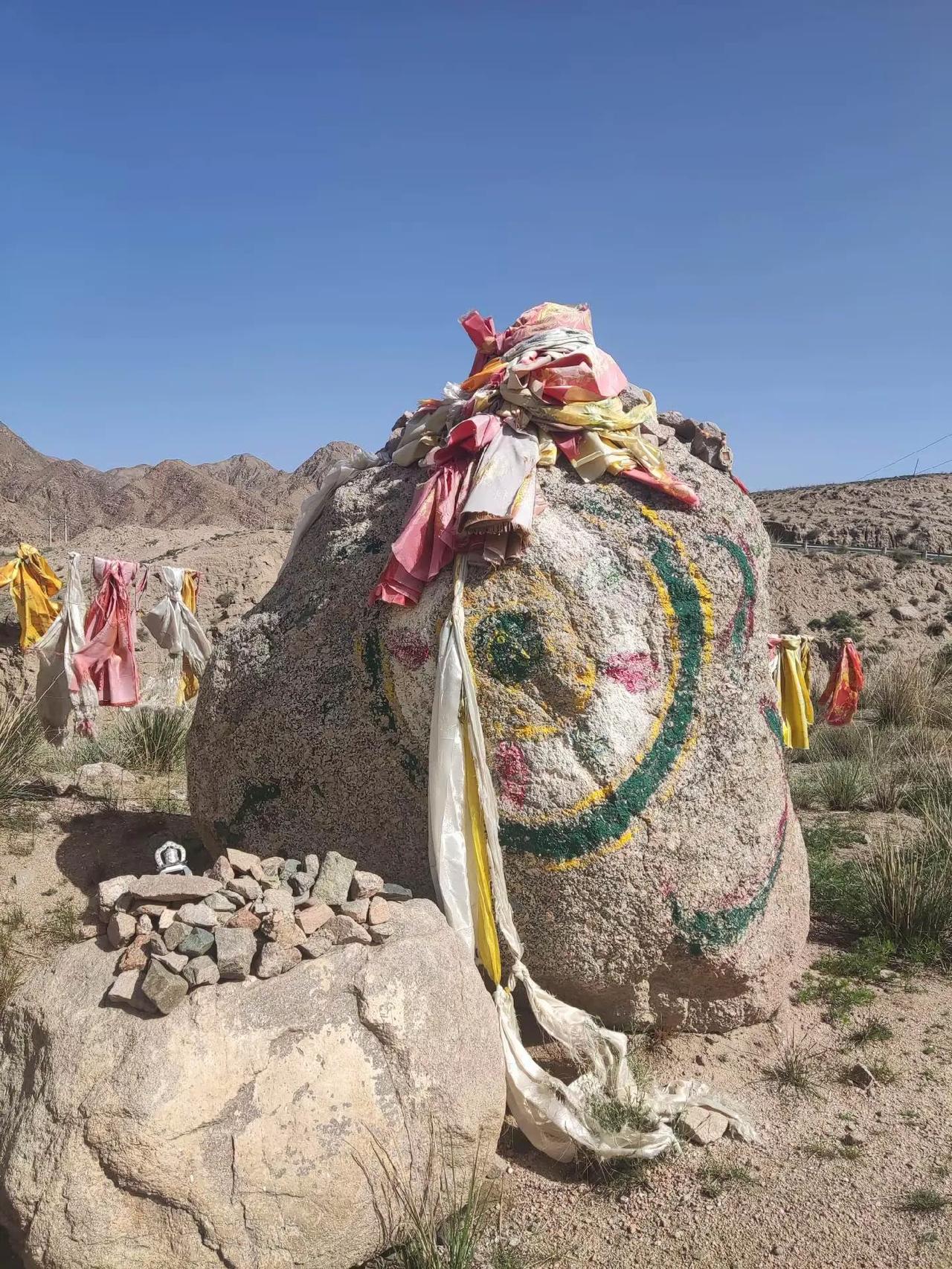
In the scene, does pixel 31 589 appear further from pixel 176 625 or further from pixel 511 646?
pixel 511 646

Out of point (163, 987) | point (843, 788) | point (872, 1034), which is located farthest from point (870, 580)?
point (163, 987)

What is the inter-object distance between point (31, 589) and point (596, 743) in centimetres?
525

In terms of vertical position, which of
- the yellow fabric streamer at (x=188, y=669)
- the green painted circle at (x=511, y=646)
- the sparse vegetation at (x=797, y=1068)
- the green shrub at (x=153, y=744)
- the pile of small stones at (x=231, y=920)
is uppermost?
the yellow fabric streamer at (x=188, y=669)

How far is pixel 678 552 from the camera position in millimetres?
3662

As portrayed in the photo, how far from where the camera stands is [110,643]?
642 centimetres

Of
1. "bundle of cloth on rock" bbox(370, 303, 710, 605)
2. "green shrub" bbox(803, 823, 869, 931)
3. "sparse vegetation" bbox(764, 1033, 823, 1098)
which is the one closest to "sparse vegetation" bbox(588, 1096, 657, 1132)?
"sparse vegetation" bbox(764, 1033, 823, 1098)

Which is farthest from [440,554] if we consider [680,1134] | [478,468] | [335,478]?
[680,1134]

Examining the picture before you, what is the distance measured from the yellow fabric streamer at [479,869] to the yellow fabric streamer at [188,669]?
4576 millimetres

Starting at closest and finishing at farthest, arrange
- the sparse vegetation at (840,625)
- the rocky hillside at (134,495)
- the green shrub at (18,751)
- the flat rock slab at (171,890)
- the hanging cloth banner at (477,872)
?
the flat rock slab at (171,890) < the hanging cloth banner at (477,872) < the green shrub at (18,751) < the sparse vegetation at (840,625) < the rocky hillside at (134,495)

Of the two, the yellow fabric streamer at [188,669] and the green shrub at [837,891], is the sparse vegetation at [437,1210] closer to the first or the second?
the green shrub at [837,891]

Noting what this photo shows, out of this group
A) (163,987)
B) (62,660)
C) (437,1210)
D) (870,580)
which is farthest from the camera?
(870,580)

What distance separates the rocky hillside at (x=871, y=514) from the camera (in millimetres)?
27828

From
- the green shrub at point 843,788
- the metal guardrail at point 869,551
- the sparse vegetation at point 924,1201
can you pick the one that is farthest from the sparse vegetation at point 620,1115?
the metal guardrail at point 869,551

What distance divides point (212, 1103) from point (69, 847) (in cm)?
266
